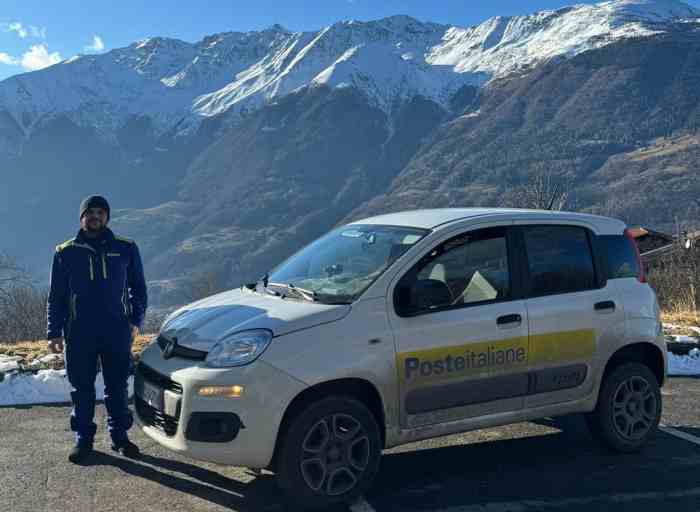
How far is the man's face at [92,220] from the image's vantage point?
497 centimetres

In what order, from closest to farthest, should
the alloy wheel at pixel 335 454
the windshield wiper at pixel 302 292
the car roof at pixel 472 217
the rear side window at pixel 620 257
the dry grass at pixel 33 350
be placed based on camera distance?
the alloy wheel at pixel 335 454 → the windshield wiper at pixel 302 292 → the car roof at pixel 472 217 → the rear side window at pixel 620 257 → the dry grass at pixel 33 350

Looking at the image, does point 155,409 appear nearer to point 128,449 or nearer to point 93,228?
point 128,449

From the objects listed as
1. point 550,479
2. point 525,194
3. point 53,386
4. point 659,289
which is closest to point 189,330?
point 550,479

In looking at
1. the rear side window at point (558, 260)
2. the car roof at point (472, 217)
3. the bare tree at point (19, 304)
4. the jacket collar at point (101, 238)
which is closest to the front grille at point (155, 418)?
the jacket collar at point (101, 238)

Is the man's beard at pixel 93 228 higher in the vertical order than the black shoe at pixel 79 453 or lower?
higher

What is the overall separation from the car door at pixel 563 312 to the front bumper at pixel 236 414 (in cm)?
177

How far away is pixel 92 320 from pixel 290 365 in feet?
5.64

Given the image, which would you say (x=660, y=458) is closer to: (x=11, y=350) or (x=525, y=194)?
(x=11, y=350)

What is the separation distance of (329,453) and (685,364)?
608 cm

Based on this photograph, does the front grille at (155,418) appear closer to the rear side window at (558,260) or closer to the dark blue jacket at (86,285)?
the dark blue jacket at (86,285)

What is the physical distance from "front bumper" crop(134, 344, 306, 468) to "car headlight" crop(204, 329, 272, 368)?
4cm

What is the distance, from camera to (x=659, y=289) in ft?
56.5

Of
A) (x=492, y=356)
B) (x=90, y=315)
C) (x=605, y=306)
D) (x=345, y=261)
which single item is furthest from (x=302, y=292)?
(x=605, y=306)

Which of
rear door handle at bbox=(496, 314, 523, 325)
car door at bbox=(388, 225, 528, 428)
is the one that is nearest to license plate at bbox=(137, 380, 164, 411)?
car door at bbox=(388, 225, 528, 428)
